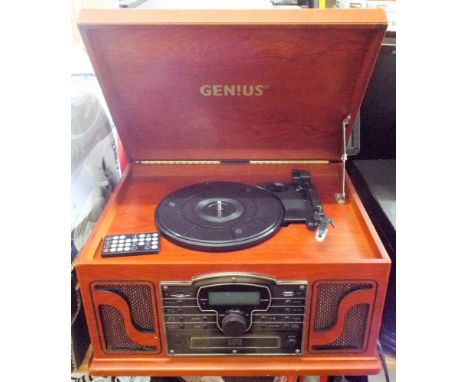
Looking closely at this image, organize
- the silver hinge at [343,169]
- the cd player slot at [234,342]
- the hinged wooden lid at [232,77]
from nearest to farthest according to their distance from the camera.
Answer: the hinged wooden lid at [232,77]
the cd player slot at [234,342]
the silver hinge at [343,169]

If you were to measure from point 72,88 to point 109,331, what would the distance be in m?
0.63

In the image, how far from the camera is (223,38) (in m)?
0.84

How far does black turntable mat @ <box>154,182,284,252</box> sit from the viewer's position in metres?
0.90

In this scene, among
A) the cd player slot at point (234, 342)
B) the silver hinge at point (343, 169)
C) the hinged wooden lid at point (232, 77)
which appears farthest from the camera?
the silver hinge at point (343, 169)

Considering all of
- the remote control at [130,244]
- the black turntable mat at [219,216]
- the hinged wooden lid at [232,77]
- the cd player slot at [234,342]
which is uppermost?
the hinged wooden lid at [232,77]

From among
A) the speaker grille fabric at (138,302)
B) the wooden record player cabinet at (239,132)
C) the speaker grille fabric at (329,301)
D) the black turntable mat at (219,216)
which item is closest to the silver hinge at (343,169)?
the wooden record player cabinet at (239,132)

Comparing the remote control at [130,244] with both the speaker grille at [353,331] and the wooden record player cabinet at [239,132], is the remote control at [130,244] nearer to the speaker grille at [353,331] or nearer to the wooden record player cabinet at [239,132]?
the wooden record player cabinet at [239,132]

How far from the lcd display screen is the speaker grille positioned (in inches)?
7.4

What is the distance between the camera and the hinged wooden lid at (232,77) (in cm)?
80

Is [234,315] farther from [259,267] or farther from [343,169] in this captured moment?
[343,169]

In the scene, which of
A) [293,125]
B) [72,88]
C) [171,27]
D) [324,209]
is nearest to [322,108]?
[293,125]

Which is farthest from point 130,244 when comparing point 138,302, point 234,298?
point 234,298

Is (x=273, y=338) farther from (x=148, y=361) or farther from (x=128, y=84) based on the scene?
(x=128, y=84)

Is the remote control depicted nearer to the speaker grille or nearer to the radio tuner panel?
the radio tuner panel
